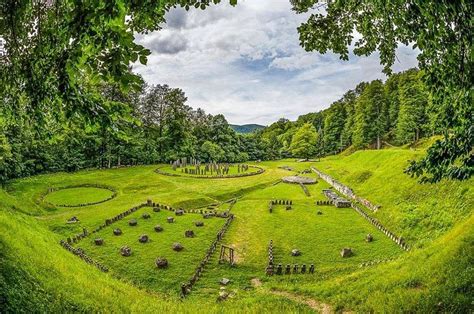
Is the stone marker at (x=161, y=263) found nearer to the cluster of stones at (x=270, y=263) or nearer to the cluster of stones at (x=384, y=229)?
the cluster of stones at (x=270, y=263)

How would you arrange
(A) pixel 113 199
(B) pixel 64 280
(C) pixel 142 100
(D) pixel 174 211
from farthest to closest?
(C) pixel 142 100
(A) pixel 113 199
(D) pixel 174 211
(B) pixel 64 280

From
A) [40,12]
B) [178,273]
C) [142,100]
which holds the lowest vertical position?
[178,273]

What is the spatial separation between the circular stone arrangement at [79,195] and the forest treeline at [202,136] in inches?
285

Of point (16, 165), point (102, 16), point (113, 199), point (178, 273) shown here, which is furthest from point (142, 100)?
point (102, 16)

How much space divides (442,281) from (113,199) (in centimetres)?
3737

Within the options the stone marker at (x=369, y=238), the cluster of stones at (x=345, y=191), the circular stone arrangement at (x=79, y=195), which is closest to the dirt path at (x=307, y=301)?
the stone marker at (x=369, y=238)

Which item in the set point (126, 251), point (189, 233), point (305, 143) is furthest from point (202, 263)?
point (305, 143)

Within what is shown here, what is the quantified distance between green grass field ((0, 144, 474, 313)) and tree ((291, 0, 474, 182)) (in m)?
4.90

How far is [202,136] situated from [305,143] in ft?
95.0

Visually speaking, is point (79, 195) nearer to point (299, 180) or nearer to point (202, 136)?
point (299, 180)

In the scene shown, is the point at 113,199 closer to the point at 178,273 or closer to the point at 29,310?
the point at 178,273

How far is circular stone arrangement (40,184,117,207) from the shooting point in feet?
127

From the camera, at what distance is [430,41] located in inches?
229

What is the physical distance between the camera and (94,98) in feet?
23.2
